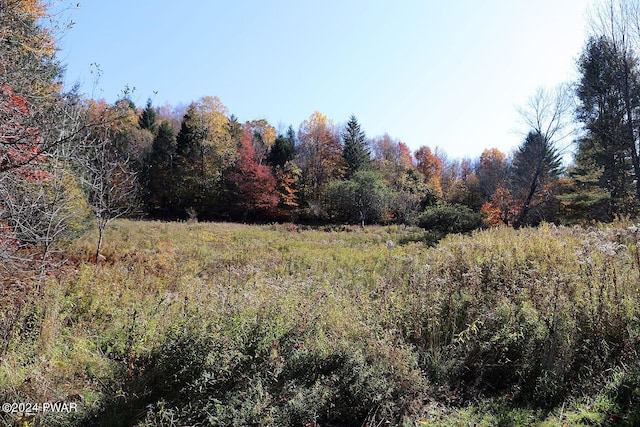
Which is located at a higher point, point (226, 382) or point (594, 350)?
point (594, 350)

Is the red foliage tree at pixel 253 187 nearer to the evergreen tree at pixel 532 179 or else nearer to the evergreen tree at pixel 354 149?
the evergreen tree at pixel 354 149

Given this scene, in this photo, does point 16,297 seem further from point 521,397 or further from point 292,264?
point 521,397

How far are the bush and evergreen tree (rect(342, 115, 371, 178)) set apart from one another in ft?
53.8

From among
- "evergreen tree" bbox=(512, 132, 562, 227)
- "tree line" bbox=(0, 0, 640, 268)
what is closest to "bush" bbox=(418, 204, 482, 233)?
"tree line" bbox=(0, 0, 640, 268)

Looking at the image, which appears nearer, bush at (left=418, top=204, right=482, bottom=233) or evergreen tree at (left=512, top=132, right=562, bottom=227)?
bush at (left=418, top=204, right=482, bottom=233)

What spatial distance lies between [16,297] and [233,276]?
335cm

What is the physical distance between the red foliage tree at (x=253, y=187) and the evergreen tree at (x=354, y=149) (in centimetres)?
856

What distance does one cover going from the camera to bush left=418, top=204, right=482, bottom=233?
58.5 feet

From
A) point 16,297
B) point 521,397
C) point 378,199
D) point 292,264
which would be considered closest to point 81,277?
point 16,297

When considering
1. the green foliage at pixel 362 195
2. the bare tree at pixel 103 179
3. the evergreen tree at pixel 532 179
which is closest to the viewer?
the bare tree at pixel 103 179

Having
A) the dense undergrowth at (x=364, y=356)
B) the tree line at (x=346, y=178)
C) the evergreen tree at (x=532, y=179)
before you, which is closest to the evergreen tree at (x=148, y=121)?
the tree line at (x=346, y=178)

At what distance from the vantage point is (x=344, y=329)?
3.54 metres

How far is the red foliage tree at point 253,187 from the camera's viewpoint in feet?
105

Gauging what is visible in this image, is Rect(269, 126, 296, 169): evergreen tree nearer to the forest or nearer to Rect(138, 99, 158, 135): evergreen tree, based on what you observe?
Rect(138, 99, 158, 135): evergreen tree
